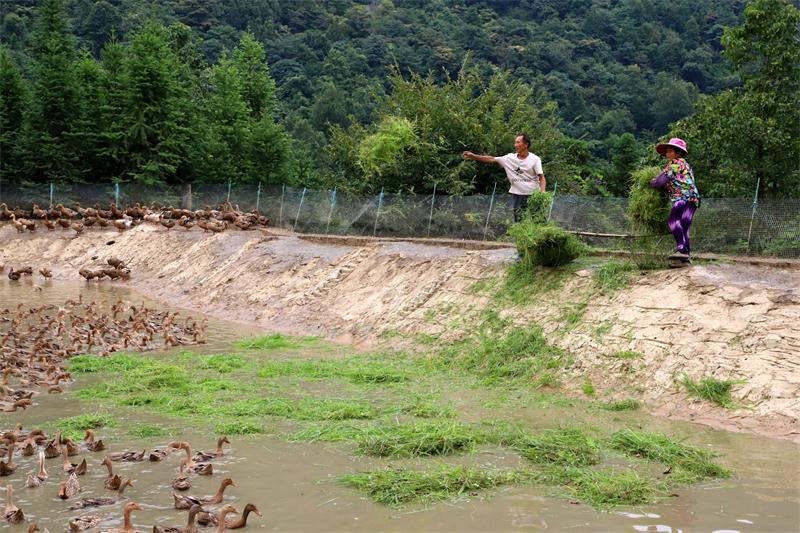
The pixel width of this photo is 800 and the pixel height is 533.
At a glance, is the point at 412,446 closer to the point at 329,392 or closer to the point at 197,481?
the point at 197,481

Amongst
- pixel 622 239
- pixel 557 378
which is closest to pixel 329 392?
pixel 557 378

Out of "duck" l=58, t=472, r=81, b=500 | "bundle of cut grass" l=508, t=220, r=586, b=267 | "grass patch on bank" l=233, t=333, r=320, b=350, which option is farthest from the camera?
"grass patch on bank" l=233, t=333, r=320, b=350

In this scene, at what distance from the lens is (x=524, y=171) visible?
50.8 feet

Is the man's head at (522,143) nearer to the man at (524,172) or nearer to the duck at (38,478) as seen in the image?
the man at (524,172)

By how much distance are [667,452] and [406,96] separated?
21.1 metres

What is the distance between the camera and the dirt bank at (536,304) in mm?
10883

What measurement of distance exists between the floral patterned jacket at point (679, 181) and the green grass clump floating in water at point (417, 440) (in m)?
6.00

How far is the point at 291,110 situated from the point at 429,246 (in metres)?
58.2

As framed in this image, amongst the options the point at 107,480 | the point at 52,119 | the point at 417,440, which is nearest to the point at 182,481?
the point at 107,480

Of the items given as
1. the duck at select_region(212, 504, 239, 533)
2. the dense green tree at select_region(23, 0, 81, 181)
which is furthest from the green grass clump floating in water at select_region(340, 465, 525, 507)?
the dense green tree at select_region(23, 0, 81, 181)

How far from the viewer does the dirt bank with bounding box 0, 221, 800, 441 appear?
10883 millimetres

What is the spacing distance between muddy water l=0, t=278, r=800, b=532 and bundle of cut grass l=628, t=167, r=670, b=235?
4651 mm

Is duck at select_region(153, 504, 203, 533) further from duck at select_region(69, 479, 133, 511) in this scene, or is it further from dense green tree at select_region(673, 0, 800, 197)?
dense green tree at select_region(673, 0, 800, 197)

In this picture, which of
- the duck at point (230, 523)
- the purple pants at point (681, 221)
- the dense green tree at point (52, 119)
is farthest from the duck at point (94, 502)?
the dense green tree at point (52, 119)
